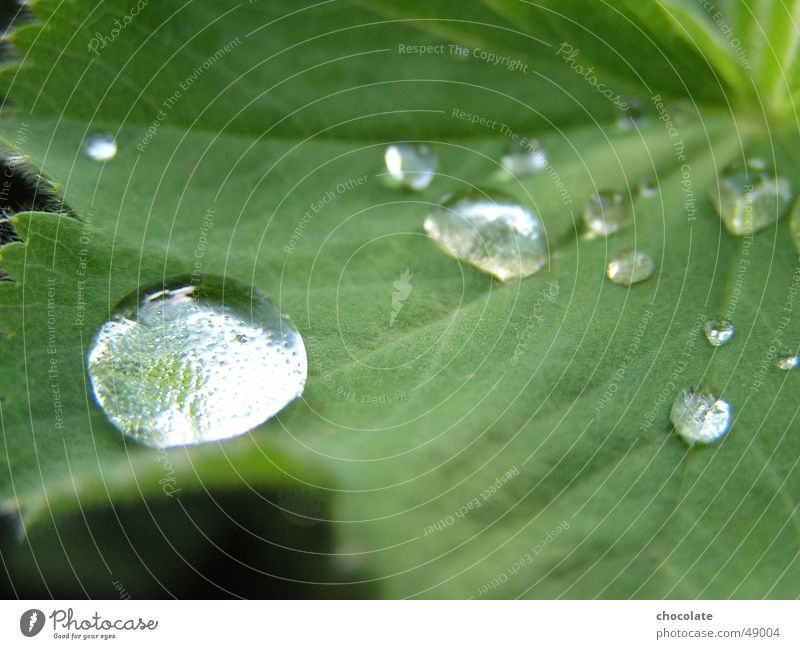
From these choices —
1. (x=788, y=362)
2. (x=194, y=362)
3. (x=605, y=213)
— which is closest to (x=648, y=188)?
(x=605, y=213)

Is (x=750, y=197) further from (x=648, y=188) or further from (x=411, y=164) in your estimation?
(x=411, y=164)

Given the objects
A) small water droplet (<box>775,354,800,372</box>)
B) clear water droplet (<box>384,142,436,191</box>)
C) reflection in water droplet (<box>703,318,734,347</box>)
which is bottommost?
small water droplet (<box>775,354,800,372</box>)

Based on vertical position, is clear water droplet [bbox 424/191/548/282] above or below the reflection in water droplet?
above

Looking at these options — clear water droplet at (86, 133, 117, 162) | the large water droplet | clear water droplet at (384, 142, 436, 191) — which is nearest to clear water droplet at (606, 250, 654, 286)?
clear water droplet at (384, 142, 436, 191)

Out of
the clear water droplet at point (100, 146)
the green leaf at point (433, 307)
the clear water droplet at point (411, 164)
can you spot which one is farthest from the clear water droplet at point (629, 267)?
the clear water droplet at point (100, 146)

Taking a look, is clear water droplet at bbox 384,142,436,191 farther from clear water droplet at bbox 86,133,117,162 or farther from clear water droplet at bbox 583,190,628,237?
clear water droplet at bbox 86,133,117,162

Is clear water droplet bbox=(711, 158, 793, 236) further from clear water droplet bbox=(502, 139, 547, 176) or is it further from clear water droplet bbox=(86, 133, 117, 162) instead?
clear water droplet bbox=(86, 133, 117, 162)
